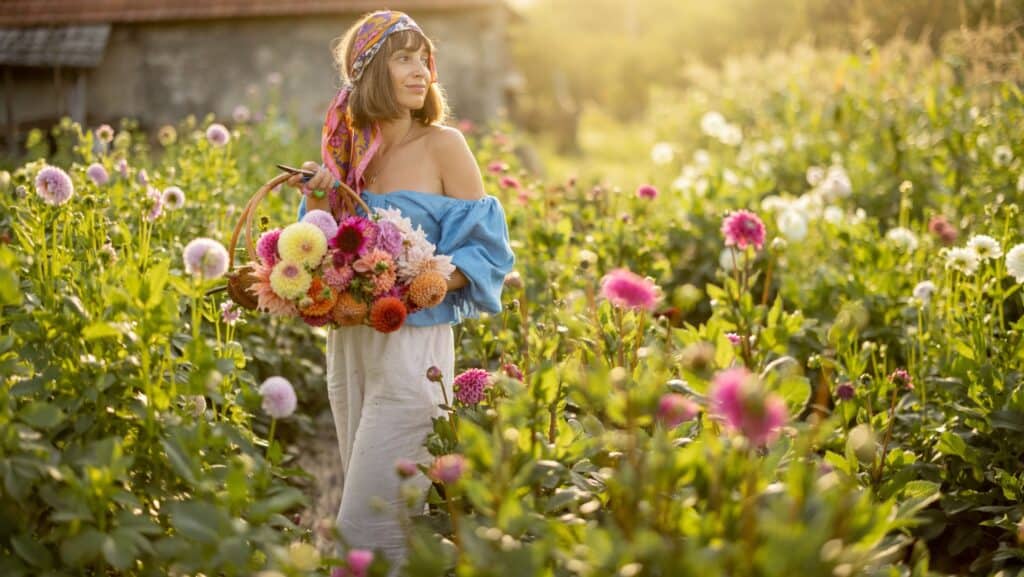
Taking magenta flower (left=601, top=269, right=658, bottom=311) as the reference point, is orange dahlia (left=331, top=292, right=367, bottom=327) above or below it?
below

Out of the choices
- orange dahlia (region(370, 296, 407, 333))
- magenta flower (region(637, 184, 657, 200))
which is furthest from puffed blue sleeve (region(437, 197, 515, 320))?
magenta flower (region(637, 184, 657, 200))

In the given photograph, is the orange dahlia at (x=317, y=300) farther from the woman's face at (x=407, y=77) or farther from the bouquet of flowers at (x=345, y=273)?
the woman's face at (x=407, y=77)

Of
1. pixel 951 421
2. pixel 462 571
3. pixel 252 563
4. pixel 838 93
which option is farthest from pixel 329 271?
pixel 838 93

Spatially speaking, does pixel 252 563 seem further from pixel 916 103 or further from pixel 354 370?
pixel 916 103

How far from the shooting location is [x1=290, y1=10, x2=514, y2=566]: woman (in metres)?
2.73

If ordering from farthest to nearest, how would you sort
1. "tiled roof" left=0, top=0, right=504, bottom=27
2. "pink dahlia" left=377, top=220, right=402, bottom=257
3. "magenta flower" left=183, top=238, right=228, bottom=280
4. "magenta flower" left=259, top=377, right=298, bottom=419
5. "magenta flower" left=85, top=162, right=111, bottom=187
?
"tiled roof" left=0, top=0, right=504, bottom=27 → "magenta flower" left=85, top=162, right=111, bottom=187 → "pink dahlia" left=377, top=220, right=402, bottom=257 → "magenta flower" left=183, top=238, right=228, bottom=280 → "magenta flower" left=259, top=377, right=298, bottom=419

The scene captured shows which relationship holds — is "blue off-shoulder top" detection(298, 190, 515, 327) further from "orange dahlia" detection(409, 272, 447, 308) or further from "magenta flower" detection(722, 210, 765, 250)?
"magenta flower" detection(722, 210, 765, 250)

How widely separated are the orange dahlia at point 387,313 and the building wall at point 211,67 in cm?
978

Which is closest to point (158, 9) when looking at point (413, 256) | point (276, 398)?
point (413, 256)

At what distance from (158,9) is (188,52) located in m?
0.59

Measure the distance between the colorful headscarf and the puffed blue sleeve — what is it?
30 cm

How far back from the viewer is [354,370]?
2.85m

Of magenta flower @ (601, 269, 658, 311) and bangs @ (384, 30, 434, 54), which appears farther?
bangs @ (384, 30, 434, 54)

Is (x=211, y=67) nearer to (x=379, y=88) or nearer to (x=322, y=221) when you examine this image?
(x=379, y=88)
